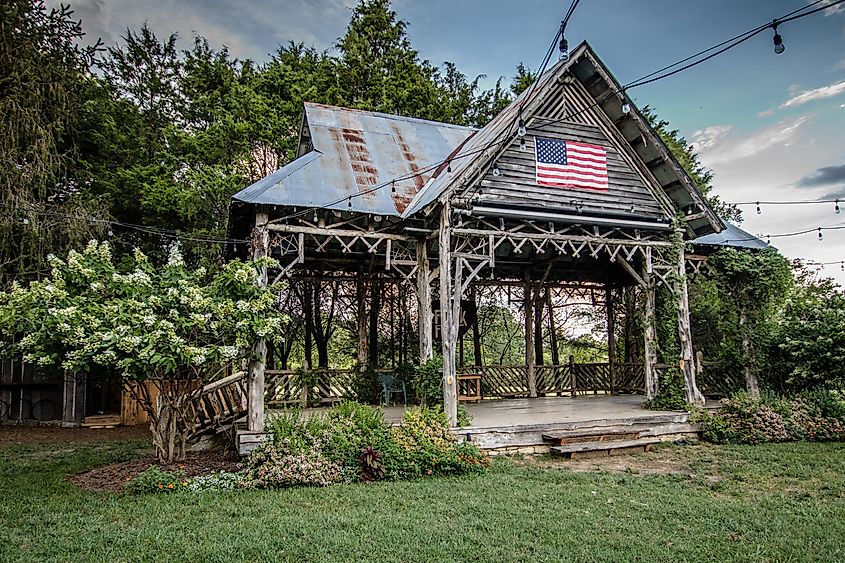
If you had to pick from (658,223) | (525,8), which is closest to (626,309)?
(658,223)

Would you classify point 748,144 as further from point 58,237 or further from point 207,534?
point 58,237

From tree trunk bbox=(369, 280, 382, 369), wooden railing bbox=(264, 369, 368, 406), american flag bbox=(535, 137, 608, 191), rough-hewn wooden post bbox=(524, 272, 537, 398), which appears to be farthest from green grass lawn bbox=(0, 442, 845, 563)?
tree trunk bbox=(369, 280, 382, 369)

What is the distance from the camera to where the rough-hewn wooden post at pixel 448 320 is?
9.04 metres

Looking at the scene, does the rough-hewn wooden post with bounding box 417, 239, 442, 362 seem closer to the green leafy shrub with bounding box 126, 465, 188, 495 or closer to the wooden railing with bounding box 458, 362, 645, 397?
the green leafy shrub with bounding box 126, 465, 188, 495

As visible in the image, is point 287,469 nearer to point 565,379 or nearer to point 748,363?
point 748,363

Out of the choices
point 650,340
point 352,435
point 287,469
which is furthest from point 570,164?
point 287,469

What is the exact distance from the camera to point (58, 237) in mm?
12578

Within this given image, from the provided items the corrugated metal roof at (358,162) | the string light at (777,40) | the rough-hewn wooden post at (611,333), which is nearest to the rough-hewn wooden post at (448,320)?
the corrugated metal roof at (358,162)

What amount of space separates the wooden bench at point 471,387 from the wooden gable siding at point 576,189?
4.82 meters

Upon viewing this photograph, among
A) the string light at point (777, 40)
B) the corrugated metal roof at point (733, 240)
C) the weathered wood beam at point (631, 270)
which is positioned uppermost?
the string light at point (777, 40)

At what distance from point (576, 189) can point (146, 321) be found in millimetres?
7747

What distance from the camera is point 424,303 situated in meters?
10.1

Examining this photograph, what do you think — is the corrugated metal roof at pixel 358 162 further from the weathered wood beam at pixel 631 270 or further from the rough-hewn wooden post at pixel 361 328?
the weathered wood beam at pixel 631 270

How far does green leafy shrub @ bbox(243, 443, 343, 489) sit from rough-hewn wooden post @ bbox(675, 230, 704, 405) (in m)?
7.18
